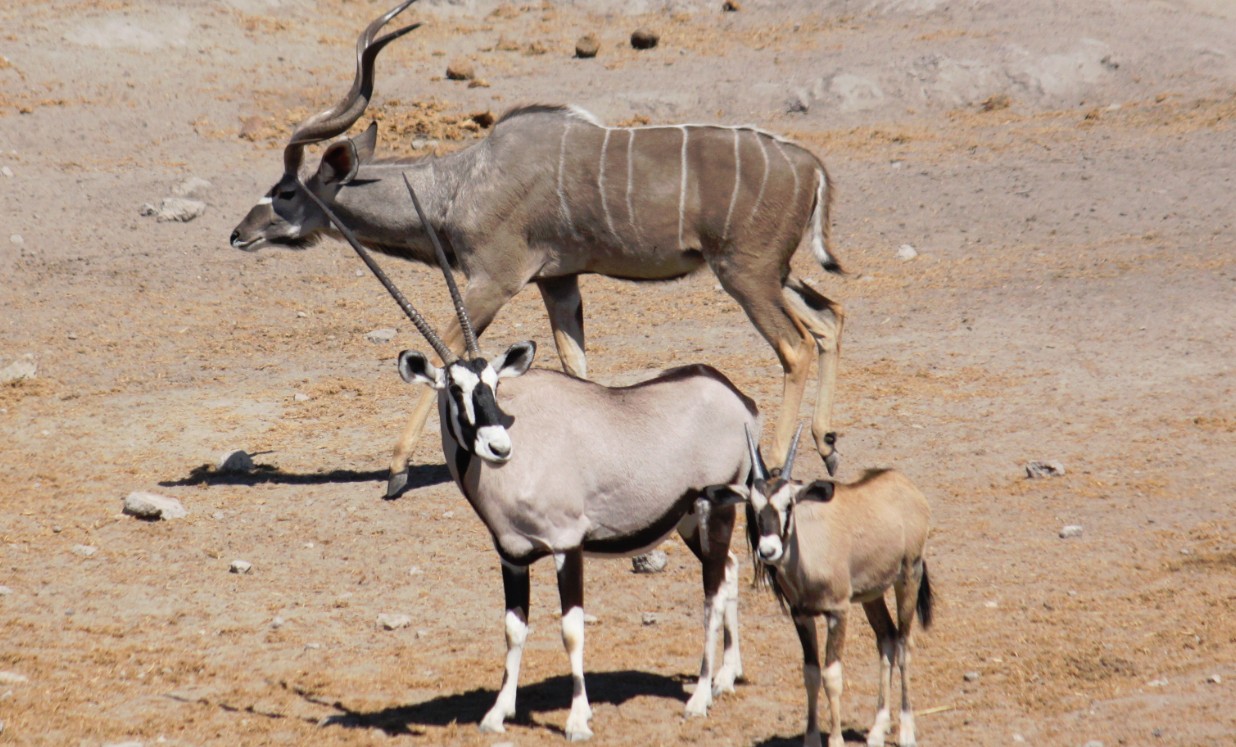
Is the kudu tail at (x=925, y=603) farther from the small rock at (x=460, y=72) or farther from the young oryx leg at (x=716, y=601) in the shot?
the small rock at (x=460, y=72)

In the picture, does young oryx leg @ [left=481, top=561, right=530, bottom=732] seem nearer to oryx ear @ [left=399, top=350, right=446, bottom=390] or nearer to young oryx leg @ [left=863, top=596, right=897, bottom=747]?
oryx ear @ [left=399, top=350, right=446, bottom=390]

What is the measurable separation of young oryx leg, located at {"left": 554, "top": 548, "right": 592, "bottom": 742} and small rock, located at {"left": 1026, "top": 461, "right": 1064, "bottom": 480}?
14.3 feet

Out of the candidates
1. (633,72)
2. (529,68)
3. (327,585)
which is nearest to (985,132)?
(633,72)

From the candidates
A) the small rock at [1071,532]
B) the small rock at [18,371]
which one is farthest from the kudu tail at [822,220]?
the small rock at [18,371]

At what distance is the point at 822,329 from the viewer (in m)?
10.4

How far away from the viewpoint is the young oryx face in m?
6.21

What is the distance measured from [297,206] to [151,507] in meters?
2.37

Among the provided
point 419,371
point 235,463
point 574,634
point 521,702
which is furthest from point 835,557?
point 235,463

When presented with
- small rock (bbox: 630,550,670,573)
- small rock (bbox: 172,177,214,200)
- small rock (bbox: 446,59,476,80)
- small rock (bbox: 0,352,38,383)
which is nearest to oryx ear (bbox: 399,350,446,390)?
small rock (bbox: 630,550,670,573)

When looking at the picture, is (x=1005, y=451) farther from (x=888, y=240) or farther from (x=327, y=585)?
(x=888, y=240)

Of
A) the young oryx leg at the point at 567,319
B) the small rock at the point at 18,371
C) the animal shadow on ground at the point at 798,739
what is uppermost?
the animal shadow on ground at the point at 798,739

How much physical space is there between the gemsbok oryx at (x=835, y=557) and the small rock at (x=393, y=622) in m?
2.36

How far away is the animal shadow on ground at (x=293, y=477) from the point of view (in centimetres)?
1032

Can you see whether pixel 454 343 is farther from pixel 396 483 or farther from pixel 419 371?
pixel 419 371
